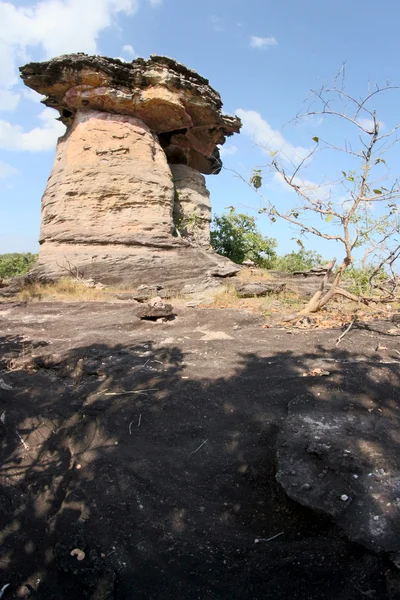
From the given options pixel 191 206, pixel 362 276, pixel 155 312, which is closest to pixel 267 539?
pixel 155 312

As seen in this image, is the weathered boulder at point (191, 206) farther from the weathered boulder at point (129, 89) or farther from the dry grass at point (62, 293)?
the dry grass at point (62, 293)

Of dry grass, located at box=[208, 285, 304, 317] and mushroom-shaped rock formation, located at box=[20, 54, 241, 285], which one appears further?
mushroom-shaped rock formation, located at box=[20, 54, 241, 285]

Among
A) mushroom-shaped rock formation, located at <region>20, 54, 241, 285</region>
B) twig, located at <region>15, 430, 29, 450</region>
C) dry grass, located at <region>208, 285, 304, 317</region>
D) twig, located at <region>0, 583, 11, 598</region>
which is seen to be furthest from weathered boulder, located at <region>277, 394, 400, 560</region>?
mushroom-shaped rock formation, located at <region>20, 54, 241, 285</region>

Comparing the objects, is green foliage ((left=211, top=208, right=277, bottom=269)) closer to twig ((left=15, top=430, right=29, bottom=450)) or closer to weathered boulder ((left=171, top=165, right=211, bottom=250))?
weathered boulder ((left=171, top=165, right=211, bottom=250))

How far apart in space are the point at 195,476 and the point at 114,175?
31.8ft

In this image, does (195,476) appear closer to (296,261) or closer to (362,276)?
(362,276)

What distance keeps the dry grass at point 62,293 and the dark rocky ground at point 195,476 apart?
15.0 ft

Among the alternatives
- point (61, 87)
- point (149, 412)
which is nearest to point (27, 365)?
point (149, 412)

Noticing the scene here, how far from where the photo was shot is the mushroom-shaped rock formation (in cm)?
1080

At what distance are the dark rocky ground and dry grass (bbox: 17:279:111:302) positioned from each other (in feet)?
15.0

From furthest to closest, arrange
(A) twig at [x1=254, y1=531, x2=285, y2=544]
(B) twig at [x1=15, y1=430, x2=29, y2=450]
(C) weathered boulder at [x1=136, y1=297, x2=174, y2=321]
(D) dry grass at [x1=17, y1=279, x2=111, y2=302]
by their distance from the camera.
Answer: (D) dry grass at [x1=17, y1=279, x2=111, y2=302] < (C) weathered boulder at [x1=136, y1=297, x2=174, y2=321] < (B) twig at [x1=15, y1=430, x2=29, y2=450] < (A) twig at [x1=254, y1=531, x2=285, y2=544]

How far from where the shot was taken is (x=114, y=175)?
11.1m

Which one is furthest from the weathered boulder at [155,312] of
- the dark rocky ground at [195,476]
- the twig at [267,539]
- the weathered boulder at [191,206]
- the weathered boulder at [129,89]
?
the weathered boulder at [191,206]

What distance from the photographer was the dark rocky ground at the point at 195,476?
214cm
